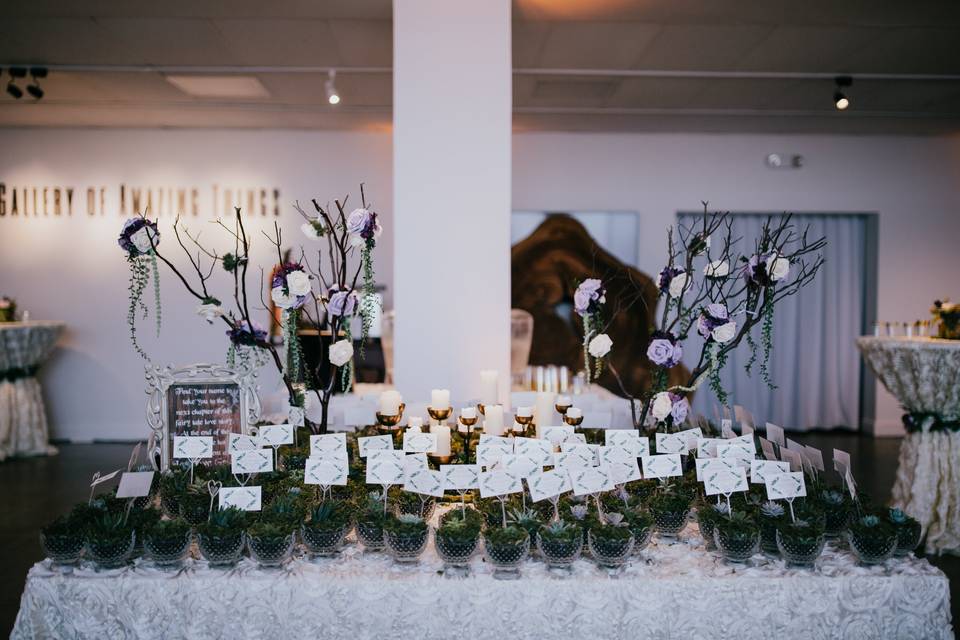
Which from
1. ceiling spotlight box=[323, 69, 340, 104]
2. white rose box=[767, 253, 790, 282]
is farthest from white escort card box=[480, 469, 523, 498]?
ceiling spotlight box=[323, 69, 340, 104]

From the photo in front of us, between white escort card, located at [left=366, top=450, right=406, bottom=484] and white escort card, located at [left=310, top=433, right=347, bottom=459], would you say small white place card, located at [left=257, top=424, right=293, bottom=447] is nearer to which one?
white escort card, located at [left=310, top=433, right=347, bottom=459]

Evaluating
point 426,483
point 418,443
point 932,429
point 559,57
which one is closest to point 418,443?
point 418,443

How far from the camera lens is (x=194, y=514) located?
1.91 m

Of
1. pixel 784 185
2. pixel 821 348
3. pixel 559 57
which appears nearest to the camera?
pixel 559 57

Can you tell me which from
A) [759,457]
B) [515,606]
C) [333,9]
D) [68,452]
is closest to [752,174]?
[333,9]

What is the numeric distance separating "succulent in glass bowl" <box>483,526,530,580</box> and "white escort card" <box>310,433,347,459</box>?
597mm

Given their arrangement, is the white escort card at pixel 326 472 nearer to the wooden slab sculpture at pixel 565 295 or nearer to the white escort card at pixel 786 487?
the white escort card at pixel 786 487

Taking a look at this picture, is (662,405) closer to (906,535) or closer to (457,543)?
(906,535)

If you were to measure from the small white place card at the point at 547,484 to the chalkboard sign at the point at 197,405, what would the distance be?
3.75 ft

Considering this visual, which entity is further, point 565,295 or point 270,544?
point 565,295

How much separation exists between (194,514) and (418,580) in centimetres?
67

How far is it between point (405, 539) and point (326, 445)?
0.52 metres

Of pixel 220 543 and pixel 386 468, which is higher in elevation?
pixel 386 468

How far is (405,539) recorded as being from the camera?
5.67 ft
